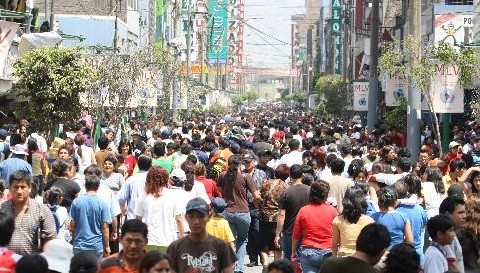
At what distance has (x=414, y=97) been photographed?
28.1m

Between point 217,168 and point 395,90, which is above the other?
point 395,90

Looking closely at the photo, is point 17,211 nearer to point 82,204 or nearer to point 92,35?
point 82,204

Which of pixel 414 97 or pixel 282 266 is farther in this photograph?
pixel 414 97

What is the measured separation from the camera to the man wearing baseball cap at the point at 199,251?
9.69m

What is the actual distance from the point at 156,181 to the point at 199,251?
3.27 m

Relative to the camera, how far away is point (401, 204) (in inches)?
494

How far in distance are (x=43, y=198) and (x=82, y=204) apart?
25.0 inches

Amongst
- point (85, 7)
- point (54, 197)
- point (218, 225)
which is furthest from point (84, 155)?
point (85, 7)

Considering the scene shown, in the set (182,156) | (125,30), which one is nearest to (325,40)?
(125,30)

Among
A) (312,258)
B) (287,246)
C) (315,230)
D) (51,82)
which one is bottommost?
(287,246)

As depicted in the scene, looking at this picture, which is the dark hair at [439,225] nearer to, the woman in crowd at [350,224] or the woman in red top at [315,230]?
the woman in crowd at [350,224]

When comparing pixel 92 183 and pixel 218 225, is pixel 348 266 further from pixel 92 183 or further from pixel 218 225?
pixel 92 183

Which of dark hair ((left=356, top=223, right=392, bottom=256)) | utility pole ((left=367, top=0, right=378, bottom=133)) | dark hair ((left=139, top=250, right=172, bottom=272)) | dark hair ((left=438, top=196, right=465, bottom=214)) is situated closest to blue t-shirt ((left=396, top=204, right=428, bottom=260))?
dark hair ((left=438, top=196, right=465, bottom=214))

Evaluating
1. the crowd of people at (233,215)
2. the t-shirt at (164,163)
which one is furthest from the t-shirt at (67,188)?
the t-shirt at (164,163)
